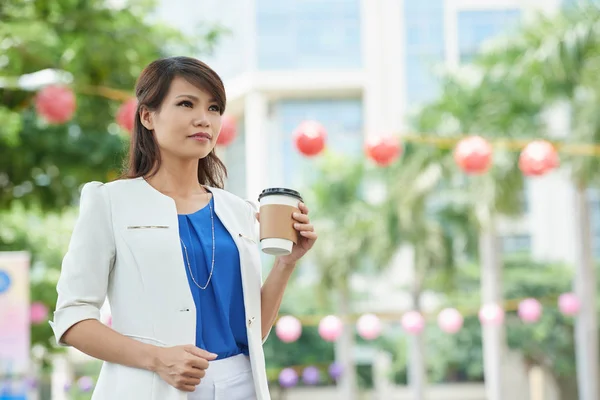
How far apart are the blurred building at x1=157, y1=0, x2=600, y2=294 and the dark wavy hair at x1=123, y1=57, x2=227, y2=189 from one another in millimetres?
56621

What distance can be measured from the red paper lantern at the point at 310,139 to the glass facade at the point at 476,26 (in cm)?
5195

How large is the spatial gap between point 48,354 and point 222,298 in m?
10.4

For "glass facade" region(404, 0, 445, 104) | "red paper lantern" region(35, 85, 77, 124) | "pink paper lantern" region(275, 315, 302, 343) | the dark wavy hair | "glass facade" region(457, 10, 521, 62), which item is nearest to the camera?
the dark wavy hair

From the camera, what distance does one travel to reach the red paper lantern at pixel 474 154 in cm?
1333

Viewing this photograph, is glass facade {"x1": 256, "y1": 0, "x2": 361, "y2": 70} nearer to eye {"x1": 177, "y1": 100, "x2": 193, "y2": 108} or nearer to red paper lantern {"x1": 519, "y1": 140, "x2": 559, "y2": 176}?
red paper lantern {"x1": 519, "y1": 140, "x2": 559, "y2": 176}

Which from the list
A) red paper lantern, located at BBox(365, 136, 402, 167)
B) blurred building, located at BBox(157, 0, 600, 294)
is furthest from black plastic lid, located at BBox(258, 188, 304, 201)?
blurred building, located at BBox(157, 0, 600, 294)

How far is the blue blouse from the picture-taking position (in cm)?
216

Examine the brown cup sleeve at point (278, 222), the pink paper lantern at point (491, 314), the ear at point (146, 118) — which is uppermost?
the pink paper lantern at point (491, 314)

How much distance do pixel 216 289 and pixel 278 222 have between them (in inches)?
7.4

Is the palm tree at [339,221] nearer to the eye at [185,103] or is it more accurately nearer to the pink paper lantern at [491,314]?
the pink paper lantern at [491,314]

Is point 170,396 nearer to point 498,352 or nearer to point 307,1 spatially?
point 498,352

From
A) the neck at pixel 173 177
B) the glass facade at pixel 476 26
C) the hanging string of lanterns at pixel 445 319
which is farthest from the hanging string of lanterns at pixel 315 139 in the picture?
the glass facade at pixel 476 26

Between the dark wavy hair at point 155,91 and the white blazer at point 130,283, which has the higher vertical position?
the dark wavy hair at point 155,91

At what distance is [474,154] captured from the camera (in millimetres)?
13359
